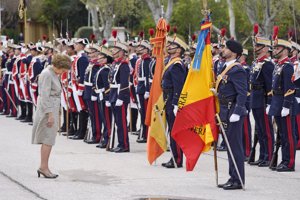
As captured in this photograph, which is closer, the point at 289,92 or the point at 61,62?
the point at 61,62

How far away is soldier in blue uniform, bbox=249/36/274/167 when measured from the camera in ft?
46.6

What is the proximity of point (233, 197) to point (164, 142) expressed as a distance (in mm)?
3312

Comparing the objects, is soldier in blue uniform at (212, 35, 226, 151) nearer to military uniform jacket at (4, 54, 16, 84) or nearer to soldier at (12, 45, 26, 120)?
soldier at (12, 45, 26, 120)

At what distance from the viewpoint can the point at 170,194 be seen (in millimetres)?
11398

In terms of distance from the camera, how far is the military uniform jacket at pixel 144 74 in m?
18.5

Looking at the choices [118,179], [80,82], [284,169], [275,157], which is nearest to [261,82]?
[275,157]

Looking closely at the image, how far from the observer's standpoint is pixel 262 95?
14.3m

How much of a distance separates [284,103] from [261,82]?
37.9 inches

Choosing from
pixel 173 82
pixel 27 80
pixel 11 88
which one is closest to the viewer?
pixel 173 82

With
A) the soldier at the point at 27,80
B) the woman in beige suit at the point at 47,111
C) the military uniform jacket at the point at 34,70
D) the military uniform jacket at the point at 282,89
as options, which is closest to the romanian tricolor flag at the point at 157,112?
the military uniform jacket at the point at 282,89

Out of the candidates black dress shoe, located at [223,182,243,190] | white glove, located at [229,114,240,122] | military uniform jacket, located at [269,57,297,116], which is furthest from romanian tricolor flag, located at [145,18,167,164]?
white glove, located at [229,114,240,122]

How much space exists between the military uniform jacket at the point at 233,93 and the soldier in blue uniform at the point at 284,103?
180 centimetres

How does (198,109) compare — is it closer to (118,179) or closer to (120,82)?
(118,179)

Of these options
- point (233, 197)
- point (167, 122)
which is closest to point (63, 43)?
point (167, 122)
